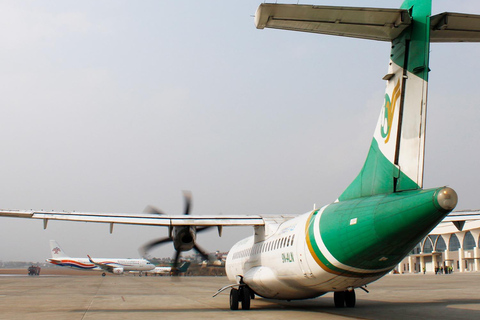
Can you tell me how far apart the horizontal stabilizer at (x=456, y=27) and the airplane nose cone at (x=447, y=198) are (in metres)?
3.31

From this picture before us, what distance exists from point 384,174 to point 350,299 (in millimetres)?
5916

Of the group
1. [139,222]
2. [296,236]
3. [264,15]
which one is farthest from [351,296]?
[264,15]

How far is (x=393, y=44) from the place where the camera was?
388 inches

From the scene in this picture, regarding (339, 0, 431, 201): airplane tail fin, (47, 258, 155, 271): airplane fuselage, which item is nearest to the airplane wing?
(339, 0, 431, 201): airplane tail fin

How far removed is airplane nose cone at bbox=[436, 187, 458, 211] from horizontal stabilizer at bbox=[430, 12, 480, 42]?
131 inches

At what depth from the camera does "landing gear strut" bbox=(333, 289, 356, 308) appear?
14016 millimetres

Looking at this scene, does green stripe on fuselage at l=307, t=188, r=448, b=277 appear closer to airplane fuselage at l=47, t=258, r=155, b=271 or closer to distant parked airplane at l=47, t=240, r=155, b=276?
distant parked airplane at l=47, t=240, r=155, b=276

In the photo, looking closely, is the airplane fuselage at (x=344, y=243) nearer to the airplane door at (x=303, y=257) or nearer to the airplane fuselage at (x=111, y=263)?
the airplane door at (x=303, y=257)

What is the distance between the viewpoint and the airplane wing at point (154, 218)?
15.0 meters

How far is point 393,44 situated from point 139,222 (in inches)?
376

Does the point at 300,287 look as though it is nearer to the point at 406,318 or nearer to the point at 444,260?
the point at 406,318

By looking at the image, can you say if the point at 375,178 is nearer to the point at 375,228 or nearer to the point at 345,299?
the point at 375,228

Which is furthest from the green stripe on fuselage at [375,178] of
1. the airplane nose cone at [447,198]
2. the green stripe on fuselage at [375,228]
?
the airplane nose cone at [447,198]

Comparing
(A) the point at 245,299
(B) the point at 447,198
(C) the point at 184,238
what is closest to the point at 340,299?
(A) the point at 245,299
